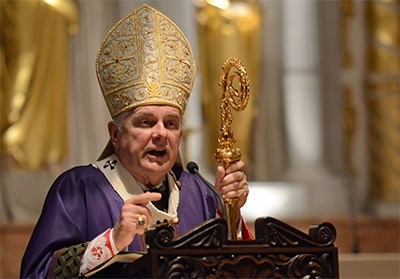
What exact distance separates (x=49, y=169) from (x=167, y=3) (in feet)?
5.58

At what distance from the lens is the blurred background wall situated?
9.53 metres

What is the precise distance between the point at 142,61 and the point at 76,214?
699 millimetres

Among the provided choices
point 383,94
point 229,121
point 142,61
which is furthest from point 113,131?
point 383,94

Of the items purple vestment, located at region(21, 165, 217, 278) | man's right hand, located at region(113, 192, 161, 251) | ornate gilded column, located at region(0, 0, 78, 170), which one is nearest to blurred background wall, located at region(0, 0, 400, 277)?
ornate gilded column, located at region(0, 0, 78, 170)

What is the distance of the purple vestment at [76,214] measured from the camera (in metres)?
4.31

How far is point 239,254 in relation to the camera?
381 cm

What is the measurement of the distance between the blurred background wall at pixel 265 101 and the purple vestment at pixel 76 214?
4592 millimetres

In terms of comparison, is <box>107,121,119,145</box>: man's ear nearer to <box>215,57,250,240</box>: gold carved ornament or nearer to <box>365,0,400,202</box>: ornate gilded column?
<box>215,57,250,240</box>: gold carved ornament

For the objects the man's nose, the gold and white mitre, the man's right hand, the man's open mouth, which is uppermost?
the gold and white mitre

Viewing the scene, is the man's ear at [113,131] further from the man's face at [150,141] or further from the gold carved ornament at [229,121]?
the gold carved ornament at [229,121]

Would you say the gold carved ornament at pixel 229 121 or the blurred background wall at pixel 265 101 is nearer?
the gold carved ornament at pixel 229 121

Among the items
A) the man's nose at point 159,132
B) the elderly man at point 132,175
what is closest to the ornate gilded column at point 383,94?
the elderly man at point 132,175

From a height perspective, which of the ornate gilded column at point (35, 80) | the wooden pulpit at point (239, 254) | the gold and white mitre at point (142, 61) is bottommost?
the wooden pulpit at point (239, 254)

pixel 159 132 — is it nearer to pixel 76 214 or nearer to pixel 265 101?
pixel 76 214
